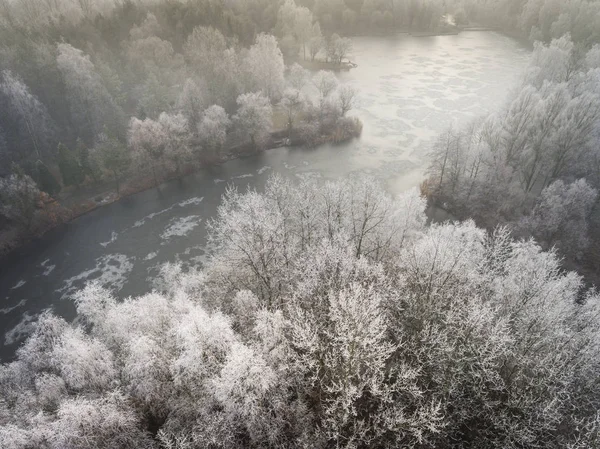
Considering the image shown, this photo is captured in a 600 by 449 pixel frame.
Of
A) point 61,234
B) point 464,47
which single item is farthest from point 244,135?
point 464,47

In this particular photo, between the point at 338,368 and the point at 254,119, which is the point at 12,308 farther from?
the point at 254,119

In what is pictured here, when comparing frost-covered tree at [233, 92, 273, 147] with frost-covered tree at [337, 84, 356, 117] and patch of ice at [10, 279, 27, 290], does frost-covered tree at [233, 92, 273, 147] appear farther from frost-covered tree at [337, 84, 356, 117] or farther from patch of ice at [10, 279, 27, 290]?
patch of ice at [10, 279, 27, 290]

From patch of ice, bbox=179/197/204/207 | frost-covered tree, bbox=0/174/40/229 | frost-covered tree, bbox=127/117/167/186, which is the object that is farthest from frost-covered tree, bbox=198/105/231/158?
frost-covered tree, bbox=0/174/40/229

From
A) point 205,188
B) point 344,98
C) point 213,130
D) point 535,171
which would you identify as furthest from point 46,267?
point 535,171

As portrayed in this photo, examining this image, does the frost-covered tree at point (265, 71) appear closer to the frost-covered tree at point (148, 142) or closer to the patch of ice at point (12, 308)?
the frost-covered tree at point (148, 142)

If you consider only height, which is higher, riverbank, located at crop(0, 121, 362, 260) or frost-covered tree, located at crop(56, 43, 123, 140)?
frost-covered tree, located at crop(56, 43, 123, 140)

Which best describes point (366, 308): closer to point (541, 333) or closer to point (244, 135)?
point (541, 333)

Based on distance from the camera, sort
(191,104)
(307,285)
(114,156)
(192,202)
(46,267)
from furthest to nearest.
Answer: (191,104) < (114,156) < (192,202) < (46,267) < (307,285)
